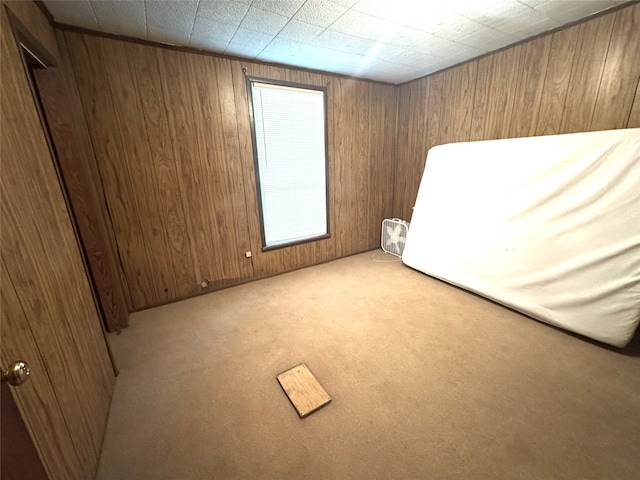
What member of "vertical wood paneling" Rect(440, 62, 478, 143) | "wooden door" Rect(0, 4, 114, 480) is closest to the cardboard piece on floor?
"wooden door" Rect(0, 4, 114, 480)

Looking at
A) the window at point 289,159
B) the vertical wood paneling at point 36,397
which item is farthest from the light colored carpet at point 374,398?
the window at point 289,159

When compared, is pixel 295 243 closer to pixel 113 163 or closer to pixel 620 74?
pixel 113 163

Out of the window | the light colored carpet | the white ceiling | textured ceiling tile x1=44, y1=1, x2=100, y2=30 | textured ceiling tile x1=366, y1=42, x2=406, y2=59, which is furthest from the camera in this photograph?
the window

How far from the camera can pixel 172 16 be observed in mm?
1781

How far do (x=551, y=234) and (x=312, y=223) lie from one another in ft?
7.77

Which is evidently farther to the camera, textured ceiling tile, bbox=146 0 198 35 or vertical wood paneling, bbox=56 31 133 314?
vertical wood paneling, bbox=56 31 133 314

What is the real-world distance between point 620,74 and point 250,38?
289 cm

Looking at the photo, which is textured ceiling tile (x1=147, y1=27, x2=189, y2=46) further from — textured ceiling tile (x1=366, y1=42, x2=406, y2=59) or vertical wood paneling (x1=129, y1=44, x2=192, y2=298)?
textured ceiling tile (x1=366, y1=42, x2=406, y2=59)

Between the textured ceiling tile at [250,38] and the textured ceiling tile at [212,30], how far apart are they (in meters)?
0.05

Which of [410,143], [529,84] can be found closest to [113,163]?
[410,143]

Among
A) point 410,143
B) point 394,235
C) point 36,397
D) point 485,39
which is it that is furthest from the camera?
point 394,235

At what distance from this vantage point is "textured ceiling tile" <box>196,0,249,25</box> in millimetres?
1664

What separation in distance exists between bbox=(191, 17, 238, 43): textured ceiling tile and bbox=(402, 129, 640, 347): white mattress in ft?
7.82

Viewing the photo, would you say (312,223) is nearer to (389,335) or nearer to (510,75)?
(389,335)
